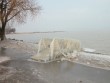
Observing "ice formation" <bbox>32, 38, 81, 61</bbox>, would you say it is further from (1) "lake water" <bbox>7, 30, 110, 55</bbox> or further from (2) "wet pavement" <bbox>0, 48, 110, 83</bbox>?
(1) "lake water" <bbox>7, 30, 110, 55</bbox>

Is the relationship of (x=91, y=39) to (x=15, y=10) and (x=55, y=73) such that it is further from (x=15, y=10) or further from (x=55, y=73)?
(x=55, y=73)

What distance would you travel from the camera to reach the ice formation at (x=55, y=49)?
51.1 feet

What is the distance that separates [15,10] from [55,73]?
654 inches

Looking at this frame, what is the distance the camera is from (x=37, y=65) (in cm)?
1357

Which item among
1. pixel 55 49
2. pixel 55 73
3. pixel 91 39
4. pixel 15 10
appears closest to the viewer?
pixel 55 73

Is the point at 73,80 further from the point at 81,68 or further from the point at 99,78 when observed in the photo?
the point at 81,68

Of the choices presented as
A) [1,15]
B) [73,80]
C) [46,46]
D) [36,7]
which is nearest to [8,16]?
[1,15]

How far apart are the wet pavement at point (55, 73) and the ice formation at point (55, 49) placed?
3.16ft

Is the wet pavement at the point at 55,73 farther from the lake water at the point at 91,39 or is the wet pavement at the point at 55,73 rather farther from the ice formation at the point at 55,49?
the lake water at the point at 91,39

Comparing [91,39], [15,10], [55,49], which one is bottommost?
[91,39]

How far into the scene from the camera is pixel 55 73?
38.6 ft

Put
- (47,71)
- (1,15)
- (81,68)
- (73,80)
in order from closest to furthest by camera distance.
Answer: (73,80) → (47,71) → (81,68) → (1,15)

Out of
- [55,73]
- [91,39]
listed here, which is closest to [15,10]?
[55,73]

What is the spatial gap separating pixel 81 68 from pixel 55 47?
349cm
